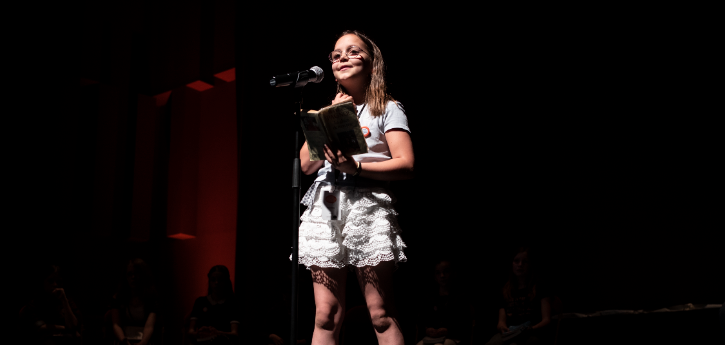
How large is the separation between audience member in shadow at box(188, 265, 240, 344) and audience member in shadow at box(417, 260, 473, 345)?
54.0 inches

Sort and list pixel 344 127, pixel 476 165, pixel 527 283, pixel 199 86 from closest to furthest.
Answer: pixel 344 127 → pixel 527 283 → pixel 476 165 → pixel 199 86

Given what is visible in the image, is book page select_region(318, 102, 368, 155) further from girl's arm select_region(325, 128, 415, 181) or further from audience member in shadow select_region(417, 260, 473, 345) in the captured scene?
audience member in shadow select_region(417, 260, 473, 345)

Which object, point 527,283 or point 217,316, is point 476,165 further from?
point 217,316

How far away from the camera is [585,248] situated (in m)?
4.45

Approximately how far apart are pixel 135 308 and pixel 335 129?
3261 millimetres

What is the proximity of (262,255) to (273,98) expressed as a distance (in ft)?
A: 3.98

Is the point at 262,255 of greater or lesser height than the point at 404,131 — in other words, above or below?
below

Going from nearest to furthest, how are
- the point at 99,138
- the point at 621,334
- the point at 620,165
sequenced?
1. the point at 621,334
2. the point at 620,165
3. the point at 99,138

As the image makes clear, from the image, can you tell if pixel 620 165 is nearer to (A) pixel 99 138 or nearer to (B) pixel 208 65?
(B) pixel 208 65

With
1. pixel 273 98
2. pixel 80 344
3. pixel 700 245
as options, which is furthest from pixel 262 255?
pixel 700 245

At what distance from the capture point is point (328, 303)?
1.89 metres

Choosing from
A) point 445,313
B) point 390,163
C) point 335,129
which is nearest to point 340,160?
point 335,129

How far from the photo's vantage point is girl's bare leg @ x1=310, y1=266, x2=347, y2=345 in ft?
6.17

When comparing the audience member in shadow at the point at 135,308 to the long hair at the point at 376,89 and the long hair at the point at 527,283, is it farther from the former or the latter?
the long hair at the point at 376,89
